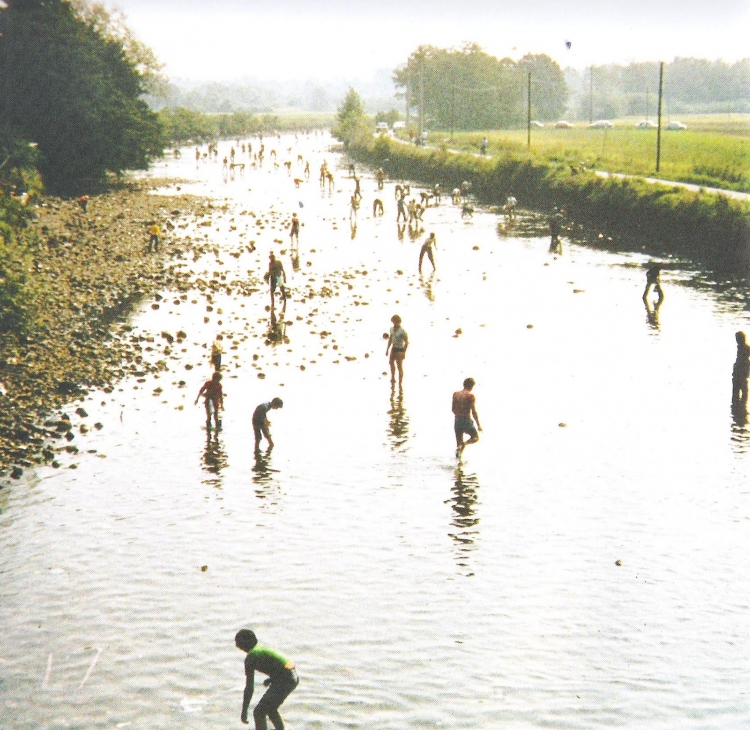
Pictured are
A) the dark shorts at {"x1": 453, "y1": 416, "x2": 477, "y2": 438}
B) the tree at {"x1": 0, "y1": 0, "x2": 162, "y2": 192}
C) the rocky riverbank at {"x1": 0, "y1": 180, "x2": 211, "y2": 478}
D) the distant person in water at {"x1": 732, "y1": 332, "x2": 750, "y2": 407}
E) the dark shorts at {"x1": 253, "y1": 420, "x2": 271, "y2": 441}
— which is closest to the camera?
the dark shorts at {"x1": 453, "y1": 416, "x2": 477, "y2": 438}

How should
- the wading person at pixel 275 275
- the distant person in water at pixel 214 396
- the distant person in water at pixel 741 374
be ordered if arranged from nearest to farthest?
1. the distant person in water at pixel 214 396
2. the distant person in water at pixel 741 374
3. the wading person at pixel 275 275

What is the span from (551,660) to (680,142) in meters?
87.3

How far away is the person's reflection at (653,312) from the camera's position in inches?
1426

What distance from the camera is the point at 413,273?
46594 millimetres

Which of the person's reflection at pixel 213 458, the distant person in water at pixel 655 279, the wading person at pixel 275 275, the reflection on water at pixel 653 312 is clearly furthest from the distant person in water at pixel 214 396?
the distant person in water at pixel 655 279

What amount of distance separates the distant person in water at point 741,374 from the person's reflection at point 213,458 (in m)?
12.8

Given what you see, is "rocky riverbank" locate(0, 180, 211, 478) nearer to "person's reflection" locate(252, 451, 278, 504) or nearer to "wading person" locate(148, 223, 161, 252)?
"wading person" locate(148, 223, 161, 252)

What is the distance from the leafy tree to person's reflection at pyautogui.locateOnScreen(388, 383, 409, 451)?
348 feet

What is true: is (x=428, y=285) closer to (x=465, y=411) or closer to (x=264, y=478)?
(x=465, y=411)

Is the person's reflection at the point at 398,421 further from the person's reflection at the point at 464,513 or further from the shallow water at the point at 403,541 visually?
the person's reflection at the point at 464,513

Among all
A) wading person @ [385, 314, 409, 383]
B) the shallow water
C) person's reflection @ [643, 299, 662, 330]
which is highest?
wading person @ [385, 314, 409, 383]

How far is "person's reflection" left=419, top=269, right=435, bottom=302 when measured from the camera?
1632 inches

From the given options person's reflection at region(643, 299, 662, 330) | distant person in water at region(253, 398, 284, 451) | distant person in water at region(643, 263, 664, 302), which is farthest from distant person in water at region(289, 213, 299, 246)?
distant person in water at region(253, 398, 284, 451)

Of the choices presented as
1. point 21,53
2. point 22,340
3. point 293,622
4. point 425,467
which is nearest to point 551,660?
point 293,622
